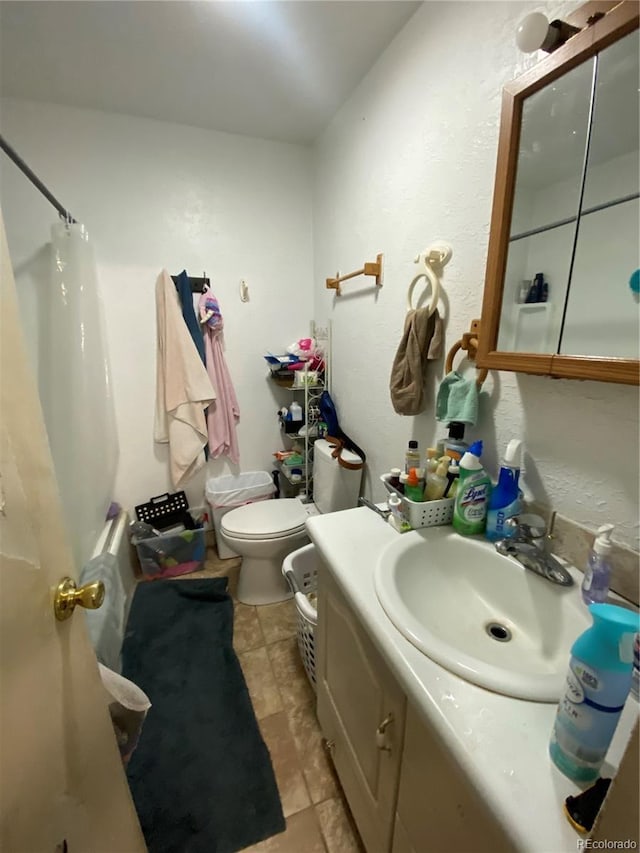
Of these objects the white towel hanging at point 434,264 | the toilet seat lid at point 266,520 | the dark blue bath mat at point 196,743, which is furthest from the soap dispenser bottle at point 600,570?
the toilet seat lid at point 266,520

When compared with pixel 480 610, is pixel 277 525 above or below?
below

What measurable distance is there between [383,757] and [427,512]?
21.0 inches

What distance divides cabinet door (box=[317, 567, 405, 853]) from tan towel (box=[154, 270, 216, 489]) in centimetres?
128

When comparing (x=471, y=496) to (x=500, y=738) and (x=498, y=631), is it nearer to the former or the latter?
(x=498, y=631)

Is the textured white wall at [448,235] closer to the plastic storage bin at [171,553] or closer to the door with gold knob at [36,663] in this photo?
the door with gold knob at [36,663]

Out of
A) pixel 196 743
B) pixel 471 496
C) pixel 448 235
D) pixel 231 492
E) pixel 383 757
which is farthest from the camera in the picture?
pixel 231 492

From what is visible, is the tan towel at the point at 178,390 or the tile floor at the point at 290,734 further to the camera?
the tan towel at the point at 178,390

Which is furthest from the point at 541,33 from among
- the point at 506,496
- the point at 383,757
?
the point at 383,757

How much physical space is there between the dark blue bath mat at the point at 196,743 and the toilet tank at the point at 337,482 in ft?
2.53

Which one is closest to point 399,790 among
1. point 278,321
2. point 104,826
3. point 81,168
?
point 104,826

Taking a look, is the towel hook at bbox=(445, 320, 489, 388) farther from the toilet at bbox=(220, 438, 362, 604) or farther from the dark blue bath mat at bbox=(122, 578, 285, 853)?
the dark blue bath mat at bbox=(122, 578, 285, 853)

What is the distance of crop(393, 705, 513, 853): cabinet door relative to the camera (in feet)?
1.50

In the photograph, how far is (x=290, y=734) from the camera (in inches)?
49.1

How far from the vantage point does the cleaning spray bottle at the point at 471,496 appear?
865mm
